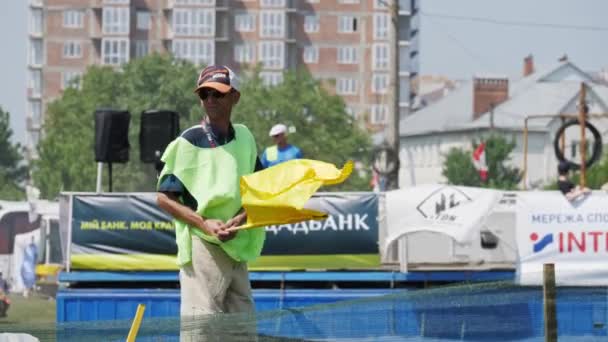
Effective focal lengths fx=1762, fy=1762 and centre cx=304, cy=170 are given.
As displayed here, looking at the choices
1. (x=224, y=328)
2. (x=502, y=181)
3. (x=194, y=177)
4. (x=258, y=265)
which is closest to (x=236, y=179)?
(x=194, y=177)

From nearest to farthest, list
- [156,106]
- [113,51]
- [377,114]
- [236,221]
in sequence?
1. [236,221]
2. [156,106]
3. [113,51]
4. [377,114]

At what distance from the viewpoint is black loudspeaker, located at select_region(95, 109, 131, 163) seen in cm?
1881

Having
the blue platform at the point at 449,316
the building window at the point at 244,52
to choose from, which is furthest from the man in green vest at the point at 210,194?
the building window at the point at 244,52

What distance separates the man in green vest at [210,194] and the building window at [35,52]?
169490 millimetres

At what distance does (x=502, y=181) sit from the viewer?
10438 centimetres

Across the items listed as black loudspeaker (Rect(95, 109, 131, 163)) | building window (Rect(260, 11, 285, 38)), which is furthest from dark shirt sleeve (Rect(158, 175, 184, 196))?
building window (Rect(260, 11, 285, 38))

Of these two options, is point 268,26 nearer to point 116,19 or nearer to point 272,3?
point 272,3

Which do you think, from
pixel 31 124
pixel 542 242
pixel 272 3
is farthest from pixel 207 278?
pixel 31 124

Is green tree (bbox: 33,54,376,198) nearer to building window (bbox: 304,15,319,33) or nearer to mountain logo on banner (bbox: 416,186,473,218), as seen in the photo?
building window (bbox: 304,15,319,33)

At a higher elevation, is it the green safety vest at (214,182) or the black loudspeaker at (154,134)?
the black loudspeaker at (154,134)

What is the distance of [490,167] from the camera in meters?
109

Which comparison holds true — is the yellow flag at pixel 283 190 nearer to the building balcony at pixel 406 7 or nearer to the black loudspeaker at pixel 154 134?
the black loudspeaker at pixel 154 134

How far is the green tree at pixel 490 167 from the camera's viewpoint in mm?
107812

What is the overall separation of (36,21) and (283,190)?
17175 centimetres
